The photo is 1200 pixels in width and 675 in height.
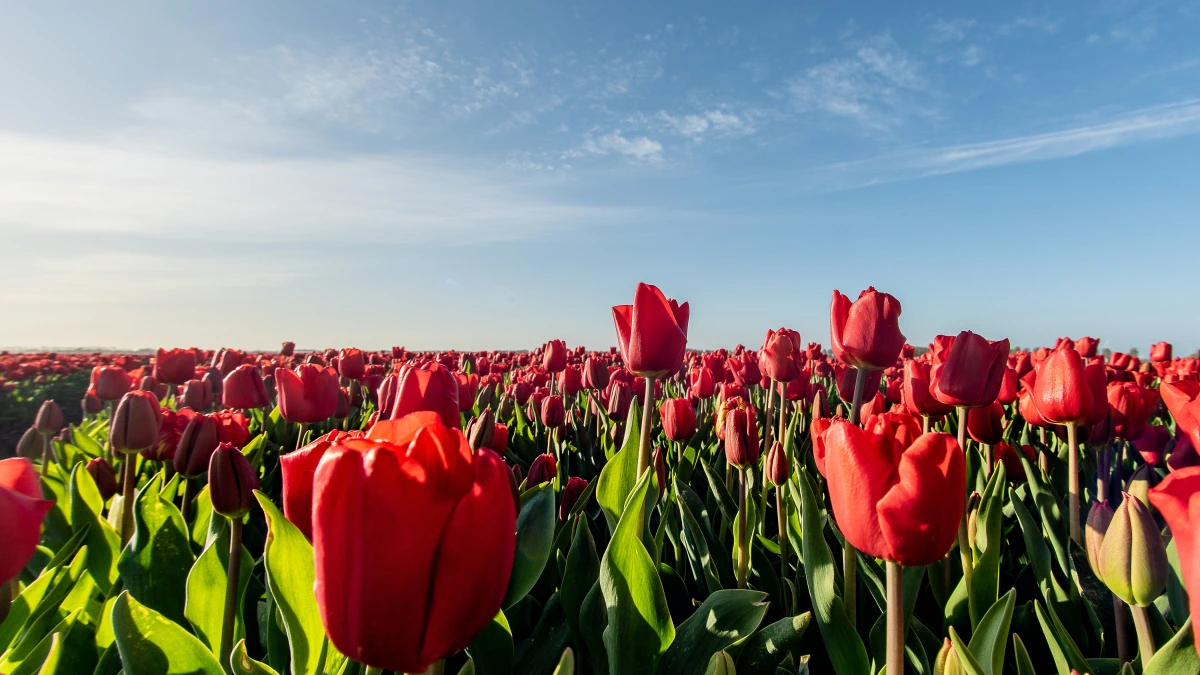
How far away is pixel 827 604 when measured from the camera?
1.47 metres

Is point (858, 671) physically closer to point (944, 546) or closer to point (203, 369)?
point (944, 546)

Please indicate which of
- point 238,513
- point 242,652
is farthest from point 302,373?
point 242,652

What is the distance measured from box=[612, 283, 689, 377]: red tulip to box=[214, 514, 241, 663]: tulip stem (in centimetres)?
114

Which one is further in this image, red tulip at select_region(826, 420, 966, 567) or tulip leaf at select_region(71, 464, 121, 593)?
tulip leaf at select_region(71, 464, 121, 593)

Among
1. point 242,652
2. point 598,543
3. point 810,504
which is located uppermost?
point 810,504

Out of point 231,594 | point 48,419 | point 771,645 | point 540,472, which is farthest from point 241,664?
point 48,419

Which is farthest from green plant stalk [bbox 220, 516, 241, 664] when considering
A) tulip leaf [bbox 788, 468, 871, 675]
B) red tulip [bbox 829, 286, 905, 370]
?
red tulip [bbox 829, 286, 905, 370]

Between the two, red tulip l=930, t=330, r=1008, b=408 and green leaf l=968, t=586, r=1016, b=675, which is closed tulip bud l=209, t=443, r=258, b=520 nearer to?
green leaf l=968, t=586, r=1016, b=675

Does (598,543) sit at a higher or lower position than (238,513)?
lower

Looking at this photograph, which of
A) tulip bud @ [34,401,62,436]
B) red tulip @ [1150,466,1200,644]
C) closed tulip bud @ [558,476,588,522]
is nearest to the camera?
red tulip @ [1150,466,1200,644]

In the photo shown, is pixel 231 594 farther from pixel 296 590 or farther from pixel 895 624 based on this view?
pixel 895 624

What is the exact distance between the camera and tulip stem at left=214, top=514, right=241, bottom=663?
145 centimetres

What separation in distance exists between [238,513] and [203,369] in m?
5.57

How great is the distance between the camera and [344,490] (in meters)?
0.70
